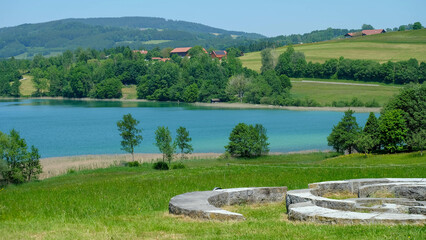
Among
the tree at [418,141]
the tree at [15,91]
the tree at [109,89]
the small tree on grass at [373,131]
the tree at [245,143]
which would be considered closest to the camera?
the tree at [418,141]

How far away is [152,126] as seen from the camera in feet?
329

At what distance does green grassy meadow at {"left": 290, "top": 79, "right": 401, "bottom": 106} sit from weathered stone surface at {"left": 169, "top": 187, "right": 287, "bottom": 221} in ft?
368

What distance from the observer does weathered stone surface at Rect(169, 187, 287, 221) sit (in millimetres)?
14688

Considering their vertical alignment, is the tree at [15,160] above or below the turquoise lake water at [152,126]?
above

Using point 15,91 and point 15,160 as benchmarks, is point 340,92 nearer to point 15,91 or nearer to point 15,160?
point 15,160

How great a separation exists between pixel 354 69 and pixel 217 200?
148813 mm

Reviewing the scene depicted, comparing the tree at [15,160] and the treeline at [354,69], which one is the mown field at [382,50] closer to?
the treeline at [354,69]

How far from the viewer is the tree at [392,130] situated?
194 ft

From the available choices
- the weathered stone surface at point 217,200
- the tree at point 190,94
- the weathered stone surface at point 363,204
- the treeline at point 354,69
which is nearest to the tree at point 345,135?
the weathered stone surface at point 363,204

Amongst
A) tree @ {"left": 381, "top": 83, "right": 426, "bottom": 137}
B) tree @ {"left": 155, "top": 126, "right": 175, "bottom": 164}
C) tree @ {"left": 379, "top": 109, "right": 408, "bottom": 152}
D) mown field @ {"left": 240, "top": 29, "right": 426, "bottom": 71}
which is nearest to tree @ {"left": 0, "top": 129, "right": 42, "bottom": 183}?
tree @ {"left": 155, "top": 126, "right": 175, "bottom": 164}

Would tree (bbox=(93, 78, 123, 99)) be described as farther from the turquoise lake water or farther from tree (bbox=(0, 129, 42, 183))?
tree (bbox=(0, 129, 42, 183))

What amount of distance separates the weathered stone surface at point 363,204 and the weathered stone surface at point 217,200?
1.37 m

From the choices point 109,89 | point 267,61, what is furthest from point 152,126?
point 267,61

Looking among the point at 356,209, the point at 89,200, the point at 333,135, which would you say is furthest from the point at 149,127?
the point at 356,209
